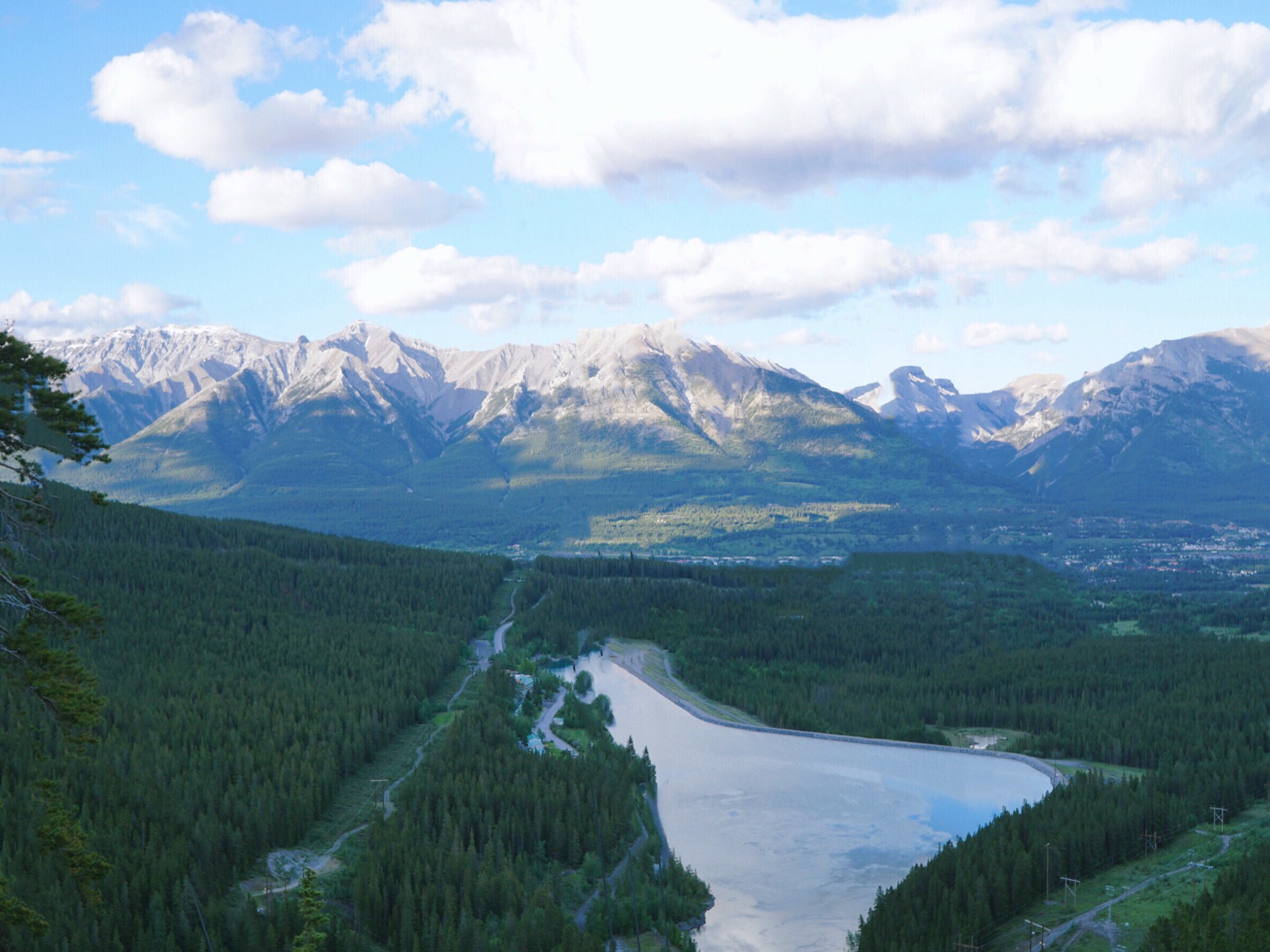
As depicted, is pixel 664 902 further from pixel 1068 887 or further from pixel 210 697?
pixel 210 697

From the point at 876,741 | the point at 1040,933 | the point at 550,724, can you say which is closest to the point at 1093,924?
the point at 1040,933

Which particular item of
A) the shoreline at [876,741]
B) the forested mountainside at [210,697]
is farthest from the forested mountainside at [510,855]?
the shoreline at [876,741]

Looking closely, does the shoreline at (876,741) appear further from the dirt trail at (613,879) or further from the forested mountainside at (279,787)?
the dirt trail at (613,879)

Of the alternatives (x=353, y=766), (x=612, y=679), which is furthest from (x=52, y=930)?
(x=612, y=679)

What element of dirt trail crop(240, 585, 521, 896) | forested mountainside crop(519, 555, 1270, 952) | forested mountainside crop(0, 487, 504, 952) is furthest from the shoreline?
forested mountainside crop(0, 487, 504, 952)

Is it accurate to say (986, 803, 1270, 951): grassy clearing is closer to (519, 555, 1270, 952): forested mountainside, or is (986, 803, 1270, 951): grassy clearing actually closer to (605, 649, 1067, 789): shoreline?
(519, 555, 1270, 952): forested mountainside

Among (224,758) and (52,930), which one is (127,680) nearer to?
(224,758)
